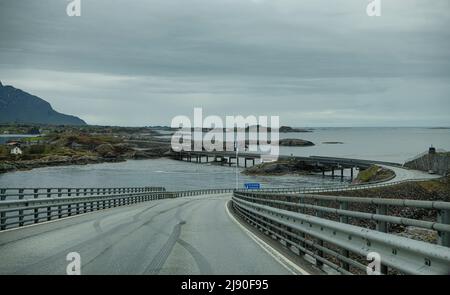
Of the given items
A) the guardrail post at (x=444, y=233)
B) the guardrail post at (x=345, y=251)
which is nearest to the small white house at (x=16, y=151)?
the guardrail post at (x=345, y=251)

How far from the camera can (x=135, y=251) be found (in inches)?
478

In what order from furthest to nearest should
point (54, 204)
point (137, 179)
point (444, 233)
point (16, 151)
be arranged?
point (16, 151) → point (137, 179) → point (54, 204) → point (444, 233)

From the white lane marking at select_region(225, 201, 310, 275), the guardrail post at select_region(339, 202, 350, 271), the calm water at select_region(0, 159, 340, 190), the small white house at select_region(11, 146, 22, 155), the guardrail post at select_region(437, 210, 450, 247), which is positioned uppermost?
the guardrail post at select_region(437, 210, 450, 247)

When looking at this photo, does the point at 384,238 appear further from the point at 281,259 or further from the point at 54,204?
the point at 54,204

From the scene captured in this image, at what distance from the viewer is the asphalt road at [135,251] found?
9.81m

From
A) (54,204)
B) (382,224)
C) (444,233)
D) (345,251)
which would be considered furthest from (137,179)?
(444,233)

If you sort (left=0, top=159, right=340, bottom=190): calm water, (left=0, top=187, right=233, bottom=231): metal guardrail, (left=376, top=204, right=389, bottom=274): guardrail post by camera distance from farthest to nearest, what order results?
(left=0, top=159, right=340, bottom=190): calm water, (left=0, top=187, right=233, bottom=231): metal guardrail, (left=376, top=204, right=389, bottom=274): guardrail post

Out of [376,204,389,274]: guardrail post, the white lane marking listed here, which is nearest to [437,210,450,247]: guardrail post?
[376,204,389,274]: guardrail post

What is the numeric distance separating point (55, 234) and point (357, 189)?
55.6 m

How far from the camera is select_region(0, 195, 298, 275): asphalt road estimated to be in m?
9.81

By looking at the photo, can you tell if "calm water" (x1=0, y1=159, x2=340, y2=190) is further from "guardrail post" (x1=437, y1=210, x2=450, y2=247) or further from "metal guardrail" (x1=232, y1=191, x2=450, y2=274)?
"guardrail post" (x1=437, y1=210, x2=450, y2=247)

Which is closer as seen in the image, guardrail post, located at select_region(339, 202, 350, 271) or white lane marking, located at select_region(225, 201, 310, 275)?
guardrail post, located at select_region(339, 202, 350, 271)

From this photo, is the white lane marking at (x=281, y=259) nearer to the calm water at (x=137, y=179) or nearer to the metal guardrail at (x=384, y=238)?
the metal guardrail at (x=384, y=238)
